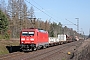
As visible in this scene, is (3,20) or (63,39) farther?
(3,20)

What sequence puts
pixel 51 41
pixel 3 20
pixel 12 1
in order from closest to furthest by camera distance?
pixel 51 41
pixel 3 20
pixel 12 1

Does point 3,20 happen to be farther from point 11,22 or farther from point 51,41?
point 51,41

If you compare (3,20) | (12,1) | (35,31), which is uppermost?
(12,1)

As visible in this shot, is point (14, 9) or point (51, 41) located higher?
point (14, 9)

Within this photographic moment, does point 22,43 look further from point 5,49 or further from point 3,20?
point 3,20

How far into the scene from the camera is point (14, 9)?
268 feet

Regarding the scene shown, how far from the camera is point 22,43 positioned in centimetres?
3434

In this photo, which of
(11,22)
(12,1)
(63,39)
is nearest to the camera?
(63,39)

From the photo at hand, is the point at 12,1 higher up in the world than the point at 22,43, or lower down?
higher up

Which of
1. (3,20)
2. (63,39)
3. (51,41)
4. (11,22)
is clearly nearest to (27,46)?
(51,41)

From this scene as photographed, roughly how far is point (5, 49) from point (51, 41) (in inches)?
848

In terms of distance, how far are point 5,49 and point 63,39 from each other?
3824 centimetres

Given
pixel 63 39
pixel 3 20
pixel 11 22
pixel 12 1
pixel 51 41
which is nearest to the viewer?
pixel 51 41

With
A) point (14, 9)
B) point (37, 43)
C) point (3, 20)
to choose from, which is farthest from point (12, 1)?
point (37, 43)
